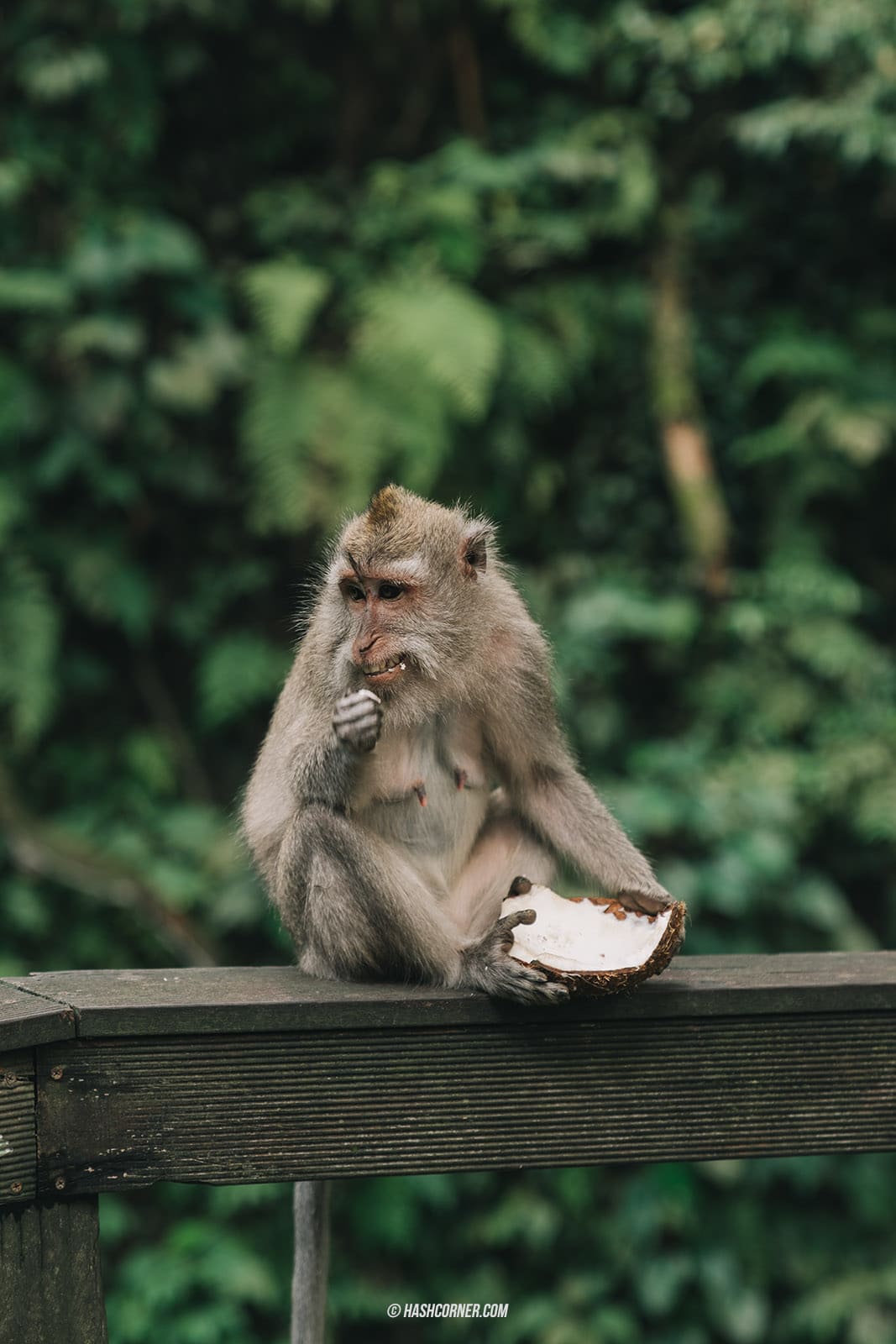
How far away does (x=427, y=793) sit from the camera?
301 centimetres

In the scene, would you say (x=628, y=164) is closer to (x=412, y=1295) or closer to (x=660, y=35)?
(x=660, y=35)

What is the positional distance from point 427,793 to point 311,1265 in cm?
93

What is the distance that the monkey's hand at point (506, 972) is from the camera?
2334 millimetres

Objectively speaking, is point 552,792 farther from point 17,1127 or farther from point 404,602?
point 17,1127

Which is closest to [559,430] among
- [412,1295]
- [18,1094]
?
[412,1295]

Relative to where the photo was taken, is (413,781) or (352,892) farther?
(413,781)

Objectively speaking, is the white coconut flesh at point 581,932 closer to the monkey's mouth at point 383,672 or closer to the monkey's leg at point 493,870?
the monkey's leg at point 493,870

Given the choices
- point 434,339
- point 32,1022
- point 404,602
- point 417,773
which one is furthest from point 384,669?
point 434,339

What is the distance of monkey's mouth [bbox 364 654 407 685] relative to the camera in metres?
2.80

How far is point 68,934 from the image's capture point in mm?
5910

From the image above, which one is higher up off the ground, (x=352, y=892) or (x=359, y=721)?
(x=359, y=721)

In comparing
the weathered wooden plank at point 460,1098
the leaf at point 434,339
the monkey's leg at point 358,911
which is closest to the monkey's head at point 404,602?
the monkey's leg at point 358,911

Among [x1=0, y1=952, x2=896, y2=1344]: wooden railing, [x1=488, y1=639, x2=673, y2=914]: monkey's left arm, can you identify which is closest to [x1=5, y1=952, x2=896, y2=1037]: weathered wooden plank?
[x1=0, y1=952, x2=896, y2=1344]: wooden railing

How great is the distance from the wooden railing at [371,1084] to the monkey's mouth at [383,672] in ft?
1.96
